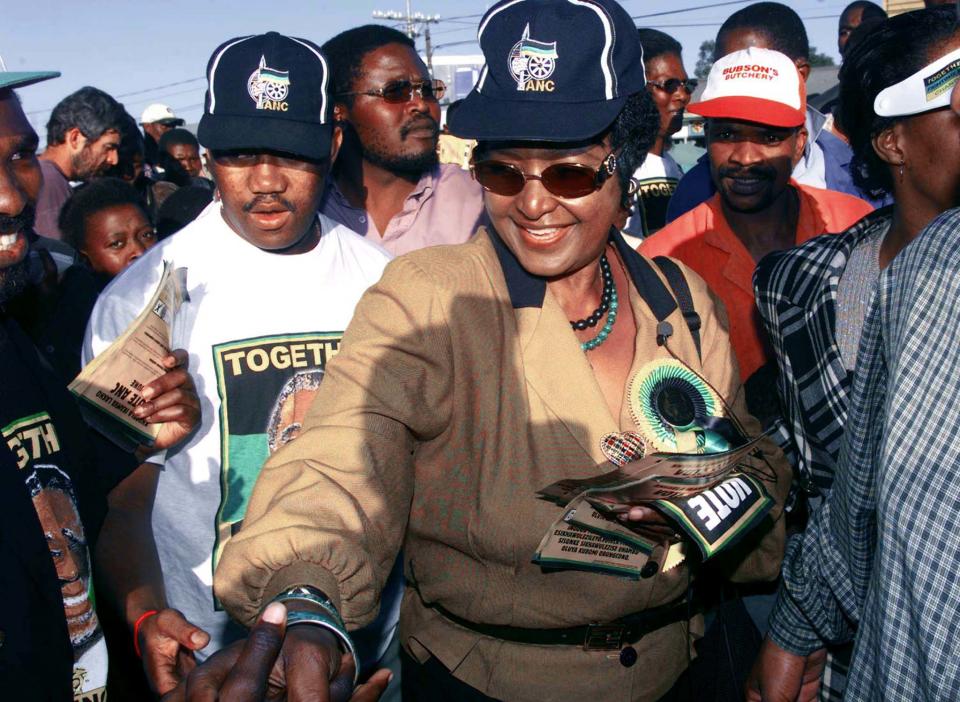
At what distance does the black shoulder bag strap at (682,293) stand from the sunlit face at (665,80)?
3.81 metres

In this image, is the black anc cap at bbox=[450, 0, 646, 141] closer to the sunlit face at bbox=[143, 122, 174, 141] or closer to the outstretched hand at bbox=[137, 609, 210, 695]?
the outstretched hand at bbox=[137, 609, 210, 695]

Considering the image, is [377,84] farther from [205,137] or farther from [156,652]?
[156,652]

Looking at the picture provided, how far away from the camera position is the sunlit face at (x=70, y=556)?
2086mm

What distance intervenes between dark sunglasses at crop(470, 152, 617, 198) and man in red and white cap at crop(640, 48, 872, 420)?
5.56 feet

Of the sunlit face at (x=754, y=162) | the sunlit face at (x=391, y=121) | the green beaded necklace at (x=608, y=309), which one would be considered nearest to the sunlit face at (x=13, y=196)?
the green beaded necklace at (x=608, y=309)

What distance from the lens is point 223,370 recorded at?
260 centimetres

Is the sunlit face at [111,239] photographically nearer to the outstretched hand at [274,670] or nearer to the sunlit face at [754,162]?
the sunlit face at [754,162]

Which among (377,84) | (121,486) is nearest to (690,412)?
(121,486)

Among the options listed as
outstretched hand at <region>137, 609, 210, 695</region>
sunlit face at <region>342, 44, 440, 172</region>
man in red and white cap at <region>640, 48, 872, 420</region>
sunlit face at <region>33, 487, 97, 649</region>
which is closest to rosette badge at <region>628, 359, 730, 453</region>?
outstretched hand at <region>137, 609, 210, 695</region>

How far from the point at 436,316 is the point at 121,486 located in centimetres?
120

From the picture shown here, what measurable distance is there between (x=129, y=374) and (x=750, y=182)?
9.11 ft

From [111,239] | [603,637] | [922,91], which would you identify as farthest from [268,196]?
[111,239]

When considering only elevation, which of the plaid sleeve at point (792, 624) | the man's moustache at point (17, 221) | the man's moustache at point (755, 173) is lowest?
the plaid sleeve at point (792, 624)

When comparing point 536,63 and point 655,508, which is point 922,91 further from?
point 655,508
